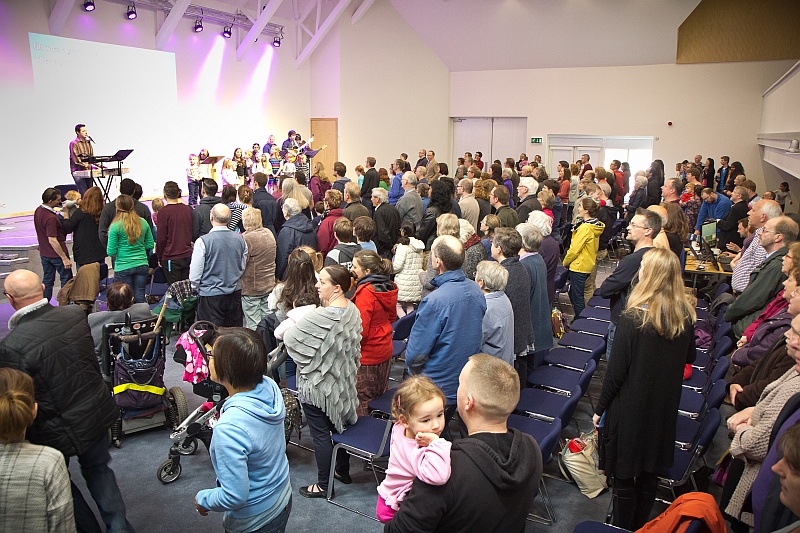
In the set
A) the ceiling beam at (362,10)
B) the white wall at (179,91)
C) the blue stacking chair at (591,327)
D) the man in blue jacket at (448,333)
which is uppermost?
the ceiling beam at (362,10)

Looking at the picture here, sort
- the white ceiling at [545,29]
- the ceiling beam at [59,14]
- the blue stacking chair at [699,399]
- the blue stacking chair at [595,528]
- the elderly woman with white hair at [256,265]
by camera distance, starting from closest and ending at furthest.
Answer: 1. the blue stacking chair at [595,528]
2. the blue stacking chair at [699,399]
3. the elderly woman with white hair at [256,265]
4. the ceiling beam at [59,14]
5. the white ceiling at [545,29]

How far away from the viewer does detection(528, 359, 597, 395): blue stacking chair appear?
4.11m

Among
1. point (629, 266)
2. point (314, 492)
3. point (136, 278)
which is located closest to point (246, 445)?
point (314, 492)

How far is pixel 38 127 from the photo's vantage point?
36.5 ft

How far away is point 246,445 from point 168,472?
196 centimetres

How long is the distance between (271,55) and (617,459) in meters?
16.3

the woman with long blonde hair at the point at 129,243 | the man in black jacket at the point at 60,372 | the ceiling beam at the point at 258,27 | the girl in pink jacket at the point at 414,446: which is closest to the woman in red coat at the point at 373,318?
the man in black jacket at the point at 60,372

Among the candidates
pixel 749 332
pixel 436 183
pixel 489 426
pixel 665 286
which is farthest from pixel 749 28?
pixel 489 426

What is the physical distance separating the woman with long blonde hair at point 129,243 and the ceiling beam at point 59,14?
7.33 meters

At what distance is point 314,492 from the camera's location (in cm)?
367

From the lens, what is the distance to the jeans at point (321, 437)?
11.6 ft

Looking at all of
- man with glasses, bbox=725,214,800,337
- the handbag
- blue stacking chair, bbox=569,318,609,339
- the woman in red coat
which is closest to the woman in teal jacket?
the woman in red coat

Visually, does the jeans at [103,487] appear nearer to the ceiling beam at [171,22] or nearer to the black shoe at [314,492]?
the black shoe at [314,492]

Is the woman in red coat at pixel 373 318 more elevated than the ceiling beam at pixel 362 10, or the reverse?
the ceiling beam at pixel 362 10
